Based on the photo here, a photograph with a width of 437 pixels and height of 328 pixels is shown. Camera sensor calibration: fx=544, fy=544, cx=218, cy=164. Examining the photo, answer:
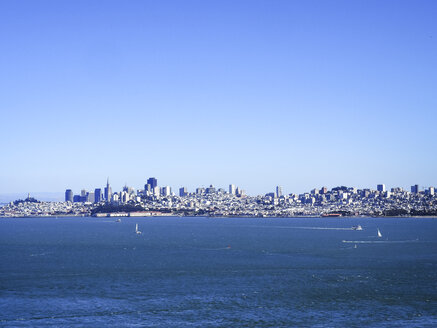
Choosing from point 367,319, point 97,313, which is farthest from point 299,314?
point 97,313

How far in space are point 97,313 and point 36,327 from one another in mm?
6386

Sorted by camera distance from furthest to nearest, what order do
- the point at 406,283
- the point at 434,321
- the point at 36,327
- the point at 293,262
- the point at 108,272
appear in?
the point at 293,262, the point at 108,272, the point at 406,283, the point at 434,321, the point at 36,327

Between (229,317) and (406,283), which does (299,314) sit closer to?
(229,317)

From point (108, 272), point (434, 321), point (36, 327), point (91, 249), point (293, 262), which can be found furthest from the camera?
point (91, 249)

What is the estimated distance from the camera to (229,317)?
160 feet

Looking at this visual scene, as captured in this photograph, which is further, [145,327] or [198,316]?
[198,316]

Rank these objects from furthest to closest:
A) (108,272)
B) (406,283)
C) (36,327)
→ (108,272), (406,283), (36,327)

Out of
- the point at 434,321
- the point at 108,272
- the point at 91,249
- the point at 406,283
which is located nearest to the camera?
the point at 434,321

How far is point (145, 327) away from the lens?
148 ft

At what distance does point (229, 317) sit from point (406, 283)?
26748 mm

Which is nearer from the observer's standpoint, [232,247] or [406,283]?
[406,283]

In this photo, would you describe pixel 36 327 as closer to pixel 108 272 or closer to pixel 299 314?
pixel 299 314

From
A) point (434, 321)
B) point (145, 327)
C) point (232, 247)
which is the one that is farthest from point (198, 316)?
point (232, 247)

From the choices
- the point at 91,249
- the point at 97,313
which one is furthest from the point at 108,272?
the point at 91,249
